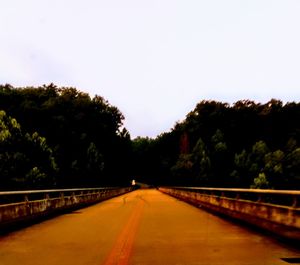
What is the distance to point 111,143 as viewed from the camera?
107812 millimetres

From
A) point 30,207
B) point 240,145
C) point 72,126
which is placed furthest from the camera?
point 240,145

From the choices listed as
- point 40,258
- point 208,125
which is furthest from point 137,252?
point 208,125

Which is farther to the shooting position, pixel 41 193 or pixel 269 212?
pixel 41 193

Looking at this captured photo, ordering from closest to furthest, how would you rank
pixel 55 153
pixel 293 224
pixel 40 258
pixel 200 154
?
pixel 40 258
pixel 293 224
pixel 55 153
pixel 200 154

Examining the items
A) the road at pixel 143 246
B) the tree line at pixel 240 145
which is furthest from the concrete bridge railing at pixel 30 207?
the tree line at pixel 240 145

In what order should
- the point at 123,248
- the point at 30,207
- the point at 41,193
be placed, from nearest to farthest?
the point at 123,248 → the point at 30,207 → the point at 41,193

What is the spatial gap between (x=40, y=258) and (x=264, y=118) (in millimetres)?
98070

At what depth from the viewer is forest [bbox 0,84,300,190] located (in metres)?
60.3

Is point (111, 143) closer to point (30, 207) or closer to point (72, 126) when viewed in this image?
point (72, 126)

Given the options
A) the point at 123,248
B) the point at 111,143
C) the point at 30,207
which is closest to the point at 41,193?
the point at 30,207

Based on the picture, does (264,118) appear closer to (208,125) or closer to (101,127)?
(208,125)

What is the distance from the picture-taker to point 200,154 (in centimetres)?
10056

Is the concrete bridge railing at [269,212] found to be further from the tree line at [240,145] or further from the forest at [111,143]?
the tree line at [240,145]

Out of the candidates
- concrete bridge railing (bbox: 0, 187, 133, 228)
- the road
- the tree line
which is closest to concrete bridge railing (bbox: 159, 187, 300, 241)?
the road
